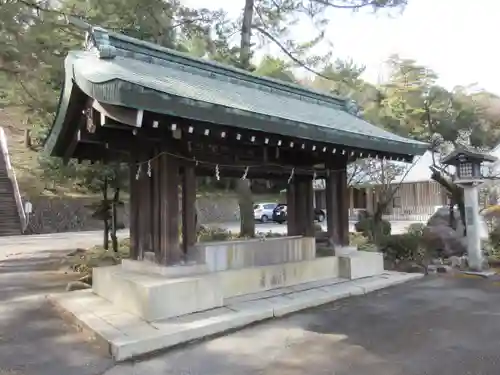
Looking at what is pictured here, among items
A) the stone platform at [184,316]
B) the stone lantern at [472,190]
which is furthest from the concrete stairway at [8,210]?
the stone lantern at [472,190]

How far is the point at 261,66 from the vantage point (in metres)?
13.3

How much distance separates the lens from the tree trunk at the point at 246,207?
12.9 metres

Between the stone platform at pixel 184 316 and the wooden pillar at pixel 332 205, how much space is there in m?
0.96

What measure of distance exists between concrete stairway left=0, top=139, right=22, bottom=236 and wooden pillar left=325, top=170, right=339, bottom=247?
19296 mm

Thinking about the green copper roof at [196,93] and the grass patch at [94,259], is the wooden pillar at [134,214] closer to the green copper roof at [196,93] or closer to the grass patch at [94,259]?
the green copper roof at [196,93]

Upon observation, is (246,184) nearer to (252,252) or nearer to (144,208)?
(252,252)

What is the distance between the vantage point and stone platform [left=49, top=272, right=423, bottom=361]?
4738mm

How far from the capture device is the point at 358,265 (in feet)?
27.5

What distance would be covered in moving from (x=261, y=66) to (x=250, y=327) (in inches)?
382

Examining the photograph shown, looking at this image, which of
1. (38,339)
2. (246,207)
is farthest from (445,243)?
(38,339)

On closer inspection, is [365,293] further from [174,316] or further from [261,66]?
[261,66]

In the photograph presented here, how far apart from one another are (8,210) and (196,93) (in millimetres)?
21431

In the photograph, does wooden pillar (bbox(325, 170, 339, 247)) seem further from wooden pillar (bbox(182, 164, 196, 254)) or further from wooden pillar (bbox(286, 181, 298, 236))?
wooden pillar (bbox(182, 164, 196, 254))

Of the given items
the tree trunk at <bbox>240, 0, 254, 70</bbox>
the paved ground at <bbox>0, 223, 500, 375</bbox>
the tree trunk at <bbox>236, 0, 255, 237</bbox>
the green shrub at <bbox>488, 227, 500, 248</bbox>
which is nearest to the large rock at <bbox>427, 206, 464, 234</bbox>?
the green shrub at <bbox>488, 227, 500, 248</bbox>
